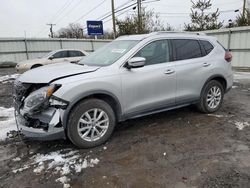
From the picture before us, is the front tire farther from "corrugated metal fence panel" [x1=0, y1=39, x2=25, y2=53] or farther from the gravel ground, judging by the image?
"corrugated metal fence panel" [x1=0, y1=39, x2=25, y2=53]

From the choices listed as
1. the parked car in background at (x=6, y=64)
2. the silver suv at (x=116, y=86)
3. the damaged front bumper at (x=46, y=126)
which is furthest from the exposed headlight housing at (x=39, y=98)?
the parked car in background at (x=6, y=64)

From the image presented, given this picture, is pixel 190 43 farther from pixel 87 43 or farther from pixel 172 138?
pixel 87 43

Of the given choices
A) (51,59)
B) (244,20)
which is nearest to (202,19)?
(244,20)

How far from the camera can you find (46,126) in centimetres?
327

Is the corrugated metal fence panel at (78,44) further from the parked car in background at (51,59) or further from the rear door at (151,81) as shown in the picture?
the rear door at (151,81)

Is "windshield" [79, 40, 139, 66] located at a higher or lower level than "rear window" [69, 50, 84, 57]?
higher

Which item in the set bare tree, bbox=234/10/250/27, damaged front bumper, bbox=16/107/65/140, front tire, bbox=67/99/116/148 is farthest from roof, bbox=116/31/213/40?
bare tree, bbox=234/10/250/27

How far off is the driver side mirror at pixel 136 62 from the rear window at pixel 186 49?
3.25 ft

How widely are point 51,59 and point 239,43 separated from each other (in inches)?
413

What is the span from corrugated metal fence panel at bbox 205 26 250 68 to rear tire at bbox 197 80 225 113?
8.63 metres

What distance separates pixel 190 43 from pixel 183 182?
2994 mm

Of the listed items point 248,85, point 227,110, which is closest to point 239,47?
point 248,85

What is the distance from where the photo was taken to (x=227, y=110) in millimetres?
5449

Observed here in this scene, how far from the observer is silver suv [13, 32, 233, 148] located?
3301 mm
